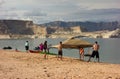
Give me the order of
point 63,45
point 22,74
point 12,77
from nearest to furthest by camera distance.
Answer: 1. point 12,77
2. point 22,74
3. point 63,45

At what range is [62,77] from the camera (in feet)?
61.2

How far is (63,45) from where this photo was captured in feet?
108

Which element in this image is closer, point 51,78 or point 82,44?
point 51,78

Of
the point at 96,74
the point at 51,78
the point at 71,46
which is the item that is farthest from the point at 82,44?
the point at 51,78

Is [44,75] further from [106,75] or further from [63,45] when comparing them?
[63,45]

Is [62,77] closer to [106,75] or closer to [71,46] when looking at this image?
[106,75]

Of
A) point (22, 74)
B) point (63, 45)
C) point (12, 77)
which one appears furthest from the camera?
point (63, 45)

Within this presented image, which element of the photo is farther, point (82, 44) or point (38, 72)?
point (82, 44)

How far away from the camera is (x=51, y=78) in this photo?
60.0 feet

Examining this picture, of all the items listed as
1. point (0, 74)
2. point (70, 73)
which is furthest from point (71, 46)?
point (0, 74)

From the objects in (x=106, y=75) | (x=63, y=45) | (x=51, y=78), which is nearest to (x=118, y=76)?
(x=106, y=75)

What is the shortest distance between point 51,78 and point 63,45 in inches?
580

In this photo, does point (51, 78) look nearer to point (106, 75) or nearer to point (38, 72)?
point (38, 72)

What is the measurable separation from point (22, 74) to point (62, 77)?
85.3 inches
